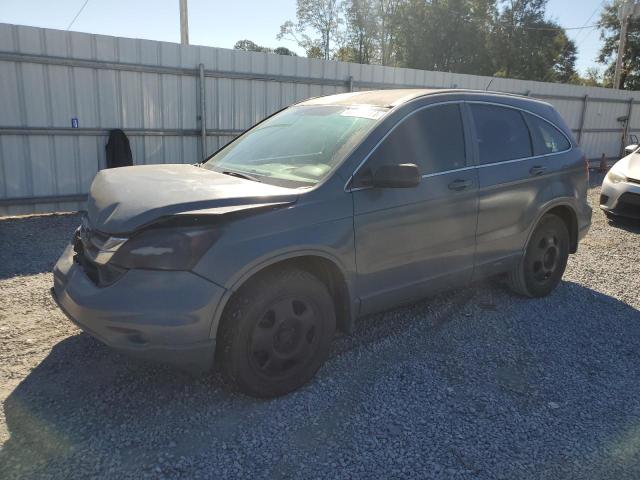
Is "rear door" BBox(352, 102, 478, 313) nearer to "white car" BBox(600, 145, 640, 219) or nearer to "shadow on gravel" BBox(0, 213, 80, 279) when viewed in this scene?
"shadow on gravel" BBox(0, 213, 80, 279)

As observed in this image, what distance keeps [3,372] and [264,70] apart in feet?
24.5

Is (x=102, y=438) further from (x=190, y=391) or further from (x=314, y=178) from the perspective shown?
(x=314, y=178)

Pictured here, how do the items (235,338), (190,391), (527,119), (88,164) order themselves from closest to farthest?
(235,338) < (190,391) < (527,119) < (88,164)

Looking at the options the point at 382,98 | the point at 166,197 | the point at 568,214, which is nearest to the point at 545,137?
the point at 568,214

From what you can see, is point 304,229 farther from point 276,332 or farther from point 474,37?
point 474,37

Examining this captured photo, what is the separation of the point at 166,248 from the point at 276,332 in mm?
813

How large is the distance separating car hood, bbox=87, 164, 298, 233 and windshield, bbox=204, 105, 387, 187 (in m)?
0.24

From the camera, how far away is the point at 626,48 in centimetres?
4150

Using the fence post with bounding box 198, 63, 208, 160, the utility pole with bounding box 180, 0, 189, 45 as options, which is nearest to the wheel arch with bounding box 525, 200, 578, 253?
the fence post with bounding box 198, 63, 208, 160

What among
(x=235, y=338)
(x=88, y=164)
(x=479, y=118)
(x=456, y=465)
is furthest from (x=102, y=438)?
(x=88, y=164)

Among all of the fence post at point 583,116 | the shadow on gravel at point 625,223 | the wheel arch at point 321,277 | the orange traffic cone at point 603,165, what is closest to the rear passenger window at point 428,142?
the wheel arch at point 321,277

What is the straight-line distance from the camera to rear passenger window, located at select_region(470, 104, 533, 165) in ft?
14.1

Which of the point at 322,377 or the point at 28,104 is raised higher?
the point at 28,104

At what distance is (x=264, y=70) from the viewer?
9641 millimetres
